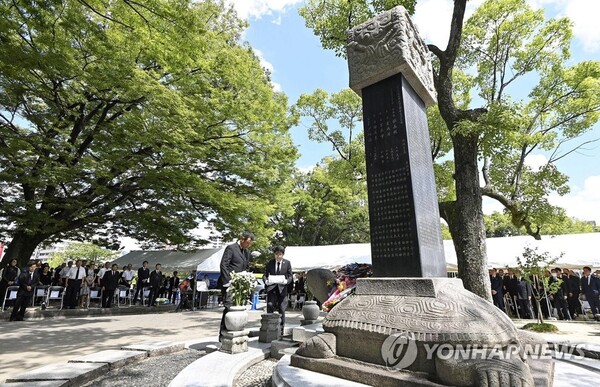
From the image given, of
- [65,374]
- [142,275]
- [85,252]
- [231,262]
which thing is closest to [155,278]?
[142,275]

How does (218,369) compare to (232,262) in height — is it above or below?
below

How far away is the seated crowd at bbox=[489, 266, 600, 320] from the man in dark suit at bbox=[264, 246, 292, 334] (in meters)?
9.20

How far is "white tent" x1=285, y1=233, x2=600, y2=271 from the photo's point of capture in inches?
472

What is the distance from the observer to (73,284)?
11445mm

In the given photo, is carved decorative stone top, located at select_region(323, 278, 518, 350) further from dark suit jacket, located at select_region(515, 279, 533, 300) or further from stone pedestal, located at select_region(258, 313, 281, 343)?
dark suit jacket, located at select_region(515, 279, 533, 300)

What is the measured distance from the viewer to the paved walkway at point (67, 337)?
4892 millimetres

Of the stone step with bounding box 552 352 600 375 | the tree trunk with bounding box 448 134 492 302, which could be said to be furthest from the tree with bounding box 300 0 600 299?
the stone step with bounding box 552 352 600 375

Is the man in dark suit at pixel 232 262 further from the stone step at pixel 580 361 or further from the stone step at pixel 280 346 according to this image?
the stone step at pixel 580 361

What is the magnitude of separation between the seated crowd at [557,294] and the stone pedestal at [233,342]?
10.5 meters

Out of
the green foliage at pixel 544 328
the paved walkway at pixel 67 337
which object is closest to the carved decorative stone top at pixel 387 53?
the paved walkway at pixel 67 337

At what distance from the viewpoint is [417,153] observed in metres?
4.59

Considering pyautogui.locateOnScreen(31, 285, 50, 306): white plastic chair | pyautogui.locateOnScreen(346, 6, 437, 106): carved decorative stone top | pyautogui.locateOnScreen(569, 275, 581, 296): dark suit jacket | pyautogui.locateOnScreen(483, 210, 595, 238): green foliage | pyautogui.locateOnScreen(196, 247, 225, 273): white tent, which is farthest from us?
pyautogui.locateOnScreen(483, 210, 595, 238): green foliage

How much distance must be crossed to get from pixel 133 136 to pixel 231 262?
6.82 meters

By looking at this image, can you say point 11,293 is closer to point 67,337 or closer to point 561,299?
point 67,337
